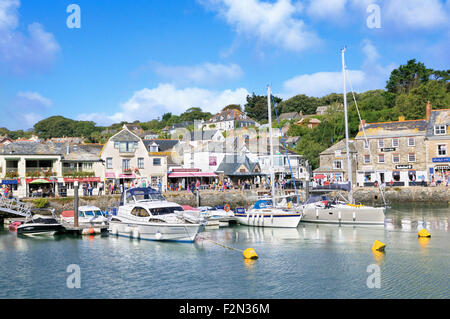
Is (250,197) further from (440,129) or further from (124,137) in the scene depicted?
(440,129)

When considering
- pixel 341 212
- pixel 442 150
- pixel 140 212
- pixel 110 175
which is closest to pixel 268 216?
pixel 341 212

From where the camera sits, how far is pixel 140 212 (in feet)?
114

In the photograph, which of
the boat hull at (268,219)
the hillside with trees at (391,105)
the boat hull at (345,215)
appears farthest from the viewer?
the hillside with trees at (391,105)

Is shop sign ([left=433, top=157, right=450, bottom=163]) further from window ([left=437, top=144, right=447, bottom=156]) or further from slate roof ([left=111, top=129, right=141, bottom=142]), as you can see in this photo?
slate roof ([left=111, top=129, right=141, bottom=142])

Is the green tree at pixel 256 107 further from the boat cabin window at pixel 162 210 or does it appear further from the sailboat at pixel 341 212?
the boat cabin window at pixel 162 210

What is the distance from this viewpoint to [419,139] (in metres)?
69.6

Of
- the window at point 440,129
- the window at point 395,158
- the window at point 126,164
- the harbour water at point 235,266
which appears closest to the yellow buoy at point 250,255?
the harbour water at point 235,266

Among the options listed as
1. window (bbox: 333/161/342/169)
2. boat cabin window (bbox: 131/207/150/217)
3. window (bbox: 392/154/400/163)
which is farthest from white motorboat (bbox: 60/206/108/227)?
window (bbox: 392/154/400/163)

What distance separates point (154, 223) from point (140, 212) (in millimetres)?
2227

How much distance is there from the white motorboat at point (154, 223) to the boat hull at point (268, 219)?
9.44 metres

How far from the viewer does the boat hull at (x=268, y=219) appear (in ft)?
130

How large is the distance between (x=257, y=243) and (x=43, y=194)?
32096 mm
